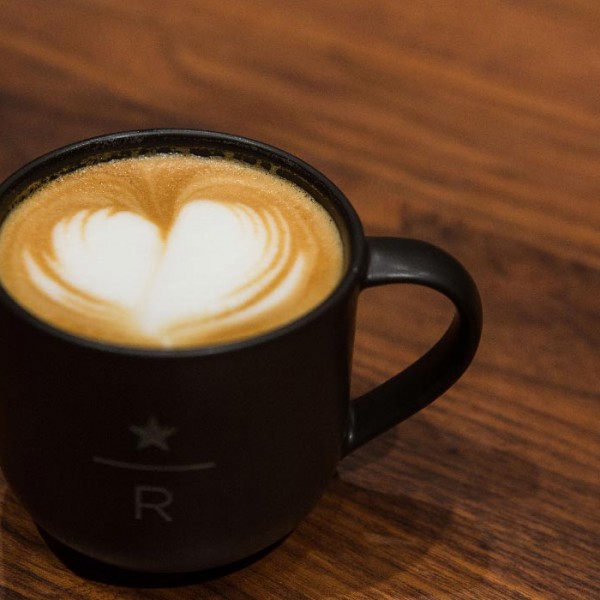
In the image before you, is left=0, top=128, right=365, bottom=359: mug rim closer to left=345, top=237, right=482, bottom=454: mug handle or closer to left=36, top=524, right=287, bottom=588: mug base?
left=345, top=237, right=482, bottom=454: mug handle

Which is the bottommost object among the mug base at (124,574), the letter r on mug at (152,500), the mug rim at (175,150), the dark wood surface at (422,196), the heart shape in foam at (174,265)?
the mug base at (124,574)

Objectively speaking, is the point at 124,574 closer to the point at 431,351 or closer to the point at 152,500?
the point at 152,500

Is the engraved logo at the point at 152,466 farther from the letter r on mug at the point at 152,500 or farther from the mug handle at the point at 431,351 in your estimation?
the mug handle at the point at 431,351

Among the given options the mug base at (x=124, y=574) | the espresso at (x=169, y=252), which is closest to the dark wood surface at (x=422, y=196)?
the mug base at (x=124, y=574)

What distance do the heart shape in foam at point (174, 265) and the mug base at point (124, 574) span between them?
0.58 feet

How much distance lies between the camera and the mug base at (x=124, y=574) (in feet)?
2.15

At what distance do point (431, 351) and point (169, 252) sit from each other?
17cm

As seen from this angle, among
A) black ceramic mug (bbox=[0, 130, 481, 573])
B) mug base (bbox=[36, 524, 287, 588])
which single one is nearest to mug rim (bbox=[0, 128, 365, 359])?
black ceramic mug (bbox=[0, 130, 481, 573])

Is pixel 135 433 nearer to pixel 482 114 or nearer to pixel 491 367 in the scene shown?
pixel 491 367

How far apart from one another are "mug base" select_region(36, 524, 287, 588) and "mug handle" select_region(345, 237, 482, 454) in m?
0.11

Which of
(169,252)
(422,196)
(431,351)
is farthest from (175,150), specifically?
(422,196)

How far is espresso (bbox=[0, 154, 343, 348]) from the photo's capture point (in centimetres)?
57

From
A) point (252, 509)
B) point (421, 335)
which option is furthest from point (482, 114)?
point (252, 509)

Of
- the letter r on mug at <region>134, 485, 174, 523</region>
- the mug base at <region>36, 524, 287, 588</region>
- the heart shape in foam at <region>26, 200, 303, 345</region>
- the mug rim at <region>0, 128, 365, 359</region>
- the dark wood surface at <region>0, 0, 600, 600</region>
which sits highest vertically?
the mug rim at <region>0, 128, 365, 359</region>
